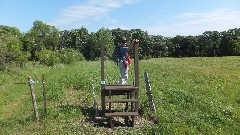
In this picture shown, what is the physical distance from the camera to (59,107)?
14.3 m

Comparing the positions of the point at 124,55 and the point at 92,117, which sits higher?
the point at 124,55

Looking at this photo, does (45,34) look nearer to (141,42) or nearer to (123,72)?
(141,42)

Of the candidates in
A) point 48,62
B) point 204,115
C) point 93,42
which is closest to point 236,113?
point 204,115

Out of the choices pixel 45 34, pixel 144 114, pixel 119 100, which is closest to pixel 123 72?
pixel 144 114

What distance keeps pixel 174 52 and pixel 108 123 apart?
112m

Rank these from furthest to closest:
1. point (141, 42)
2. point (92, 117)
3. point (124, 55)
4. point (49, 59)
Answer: point (141, 42) → point (49, 59) → point (124, 55) → point (92, 117)

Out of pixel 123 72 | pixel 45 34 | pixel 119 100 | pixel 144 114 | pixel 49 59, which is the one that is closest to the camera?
pixel 119 100

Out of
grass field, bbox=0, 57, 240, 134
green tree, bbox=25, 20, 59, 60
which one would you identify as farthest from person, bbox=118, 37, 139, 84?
green tree, bbox=25, 20, 59, 60

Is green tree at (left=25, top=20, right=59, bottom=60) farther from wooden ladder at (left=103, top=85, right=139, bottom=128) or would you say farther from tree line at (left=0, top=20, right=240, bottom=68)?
wooden ladder at (left=103, top=85, right=139, bottom=128)

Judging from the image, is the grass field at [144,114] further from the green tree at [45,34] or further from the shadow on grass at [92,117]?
the green tree at [45,34]

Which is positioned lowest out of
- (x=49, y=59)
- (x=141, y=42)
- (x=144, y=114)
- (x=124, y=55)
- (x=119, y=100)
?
(x=144, y=114)

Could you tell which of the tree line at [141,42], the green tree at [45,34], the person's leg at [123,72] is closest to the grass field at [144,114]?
the person's leg at [123,72]

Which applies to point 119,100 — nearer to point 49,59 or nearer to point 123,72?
point 123,72

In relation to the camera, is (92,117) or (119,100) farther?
(92,117)
